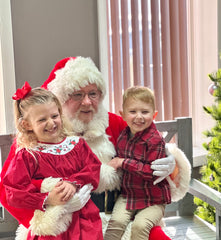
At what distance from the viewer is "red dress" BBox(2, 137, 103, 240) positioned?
5.05 feet

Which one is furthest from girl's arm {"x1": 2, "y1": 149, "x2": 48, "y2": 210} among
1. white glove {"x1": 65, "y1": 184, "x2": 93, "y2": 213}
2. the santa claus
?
the santa claus

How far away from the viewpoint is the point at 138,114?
1.80 meters

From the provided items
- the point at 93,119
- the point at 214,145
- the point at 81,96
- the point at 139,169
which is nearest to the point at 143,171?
the point at 139,169

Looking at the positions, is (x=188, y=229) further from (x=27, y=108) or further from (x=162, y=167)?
(x=27, y=108)

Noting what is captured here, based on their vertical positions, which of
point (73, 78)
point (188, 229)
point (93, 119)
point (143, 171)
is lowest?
point (188, 229)

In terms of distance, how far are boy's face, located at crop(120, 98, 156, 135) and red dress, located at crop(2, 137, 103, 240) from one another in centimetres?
27

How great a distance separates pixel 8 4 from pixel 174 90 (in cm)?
161

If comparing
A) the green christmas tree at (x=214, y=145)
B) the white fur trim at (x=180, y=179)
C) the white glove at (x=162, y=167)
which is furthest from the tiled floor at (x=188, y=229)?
the green christmas tree at (x=214, y=145)

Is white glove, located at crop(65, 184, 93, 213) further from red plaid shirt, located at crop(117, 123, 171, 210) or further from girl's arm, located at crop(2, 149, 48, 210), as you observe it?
red plaid shirt, located at crop(117, 123, 171, 210)

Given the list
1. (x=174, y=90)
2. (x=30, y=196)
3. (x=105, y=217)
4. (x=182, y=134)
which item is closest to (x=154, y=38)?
(x=174, y=90)

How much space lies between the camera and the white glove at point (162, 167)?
1786 millimetres

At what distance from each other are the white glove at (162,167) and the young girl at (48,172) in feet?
0.92

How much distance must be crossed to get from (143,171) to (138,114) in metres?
0.28

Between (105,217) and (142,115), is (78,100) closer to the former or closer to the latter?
(142,115)
